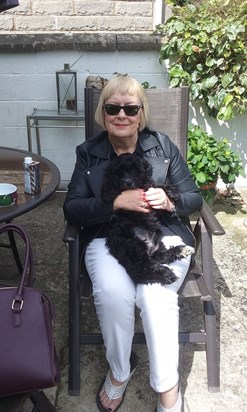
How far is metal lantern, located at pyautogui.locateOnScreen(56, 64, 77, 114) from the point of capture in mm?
3264

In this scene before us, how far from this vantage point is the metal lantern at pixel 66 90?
10.7 feet

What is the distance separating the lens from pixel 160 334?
1.48 metres

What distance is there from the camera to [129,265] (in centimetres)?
160

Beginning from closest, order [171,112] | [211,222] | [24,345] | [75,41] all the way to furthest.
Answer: [24,345] < [211,222] < [171,112] < [75,41]

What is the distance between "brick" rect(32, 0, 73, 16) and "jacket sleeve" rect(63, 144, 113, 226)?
2.62 m

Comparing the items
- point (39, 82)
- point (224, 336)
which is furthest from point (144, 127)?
point (39, 82)

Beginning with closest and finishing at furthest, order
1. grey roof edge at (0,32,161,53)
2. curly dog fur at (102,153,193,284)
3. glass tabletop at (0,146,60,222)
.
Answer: glass tabletop at (0,146,60,222) < curly dog fur at (102,153,193,284) < grey roof edge at (0,32,161,53)

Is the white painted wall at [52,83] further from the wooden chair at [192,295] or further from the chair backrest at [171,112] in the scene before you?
the wooden chair at [192,295]

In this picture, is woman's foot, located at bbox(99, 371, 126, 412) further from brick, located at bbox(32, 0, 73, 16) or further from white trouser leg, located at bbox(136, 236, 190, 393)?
brick, located at bbox(32, 0, 73, 16)

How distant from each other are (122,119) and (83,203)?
42 centimetres

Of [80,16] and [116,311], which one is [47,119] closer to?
[80,16]

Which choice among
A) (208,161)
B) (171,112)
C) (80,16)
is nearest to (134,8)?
(80,16)

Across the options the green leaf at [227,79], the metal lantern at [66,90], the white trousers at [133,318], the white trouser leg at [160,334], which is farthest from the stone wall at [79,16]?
the white trouser leg at [160,334]

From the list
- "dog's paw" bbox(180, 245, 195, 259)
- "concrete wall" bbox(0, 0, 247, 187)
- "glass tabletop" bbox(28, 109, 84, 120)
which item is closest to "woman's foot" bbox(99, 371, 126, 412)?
"dog's paw" bbox(180, 245, 195, 259)
